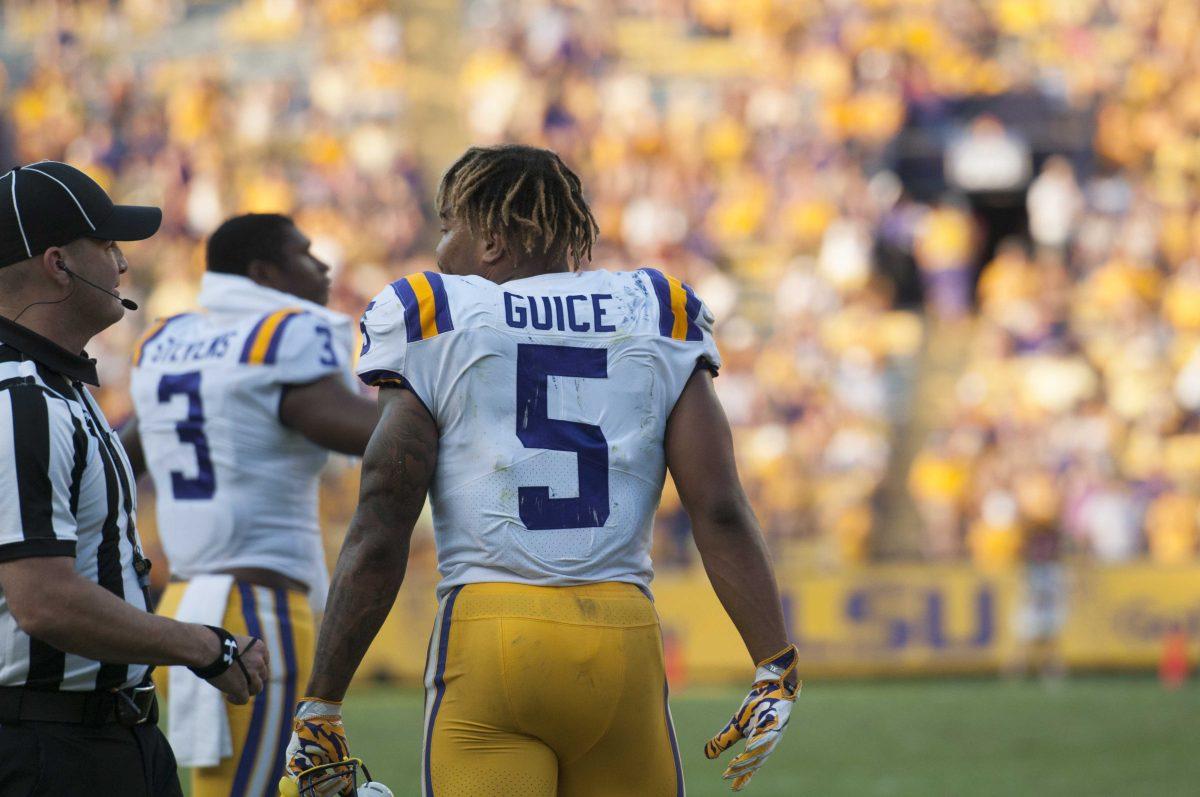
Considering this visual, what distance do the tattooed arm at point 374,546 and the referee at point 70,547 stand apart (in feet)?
0.50

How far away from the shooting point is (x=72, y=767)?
307 cm

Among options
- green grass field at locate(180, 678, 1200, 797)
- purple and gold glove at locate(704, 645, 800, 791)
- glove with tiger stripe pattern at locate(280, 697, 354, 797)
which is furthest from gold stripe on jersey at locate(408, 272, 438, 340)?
green grass field at locate(180, 678, 1200, 797)

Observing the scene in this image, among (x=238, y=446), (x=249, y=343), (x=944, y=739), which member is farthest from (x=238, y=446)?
(x=944, y=739)

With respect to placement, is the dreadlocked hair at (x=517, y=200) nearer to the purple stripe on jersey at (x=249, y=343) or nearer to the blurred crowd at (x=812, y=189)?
the purple stripe on jersey at (x=249, y=343)

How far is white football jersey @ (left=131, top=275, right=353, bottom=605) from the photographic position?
457cm

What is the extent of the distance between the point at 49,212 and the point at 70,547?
0.64 meters

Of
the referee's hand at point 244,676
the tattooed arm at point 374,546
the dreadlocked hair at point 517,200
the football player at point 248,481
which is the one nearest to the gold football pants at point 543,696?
the tattooed arm at point 374,546

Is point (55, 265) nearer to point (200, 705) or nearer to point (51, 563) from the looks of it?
point (51, 563)

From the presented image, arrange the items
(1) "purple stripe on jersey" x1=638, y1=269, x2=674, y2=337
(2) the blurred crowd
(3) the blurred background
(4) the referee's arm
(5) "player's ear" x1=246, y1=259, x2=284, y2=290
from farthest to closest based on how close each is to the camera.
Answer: (2) the blurred crowd → (3) the blurred background → (5) "player's ear" x1=246, y1=259, x2=284, y2=290 → (1) "purple stripe on jersey" x1=638, y1=269, x2=674, y2=337 → (4) the referee's arm

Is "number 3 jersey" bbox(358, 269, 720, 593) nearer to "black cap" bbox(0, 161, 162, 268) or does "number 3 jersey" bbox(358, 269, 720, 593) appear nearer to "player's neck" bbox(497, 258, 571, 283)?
"player's neck" bbox(497, 258, 571, 283)

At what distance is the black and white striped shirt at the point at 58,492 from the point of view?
293 centimetres

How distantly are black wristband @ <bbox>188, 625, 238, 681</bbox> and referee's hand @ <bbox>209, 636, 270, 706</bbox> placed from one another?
1 centimetres

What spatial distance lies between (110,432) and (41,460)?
0.95ft

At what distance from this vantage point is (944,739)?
10.4 metres
